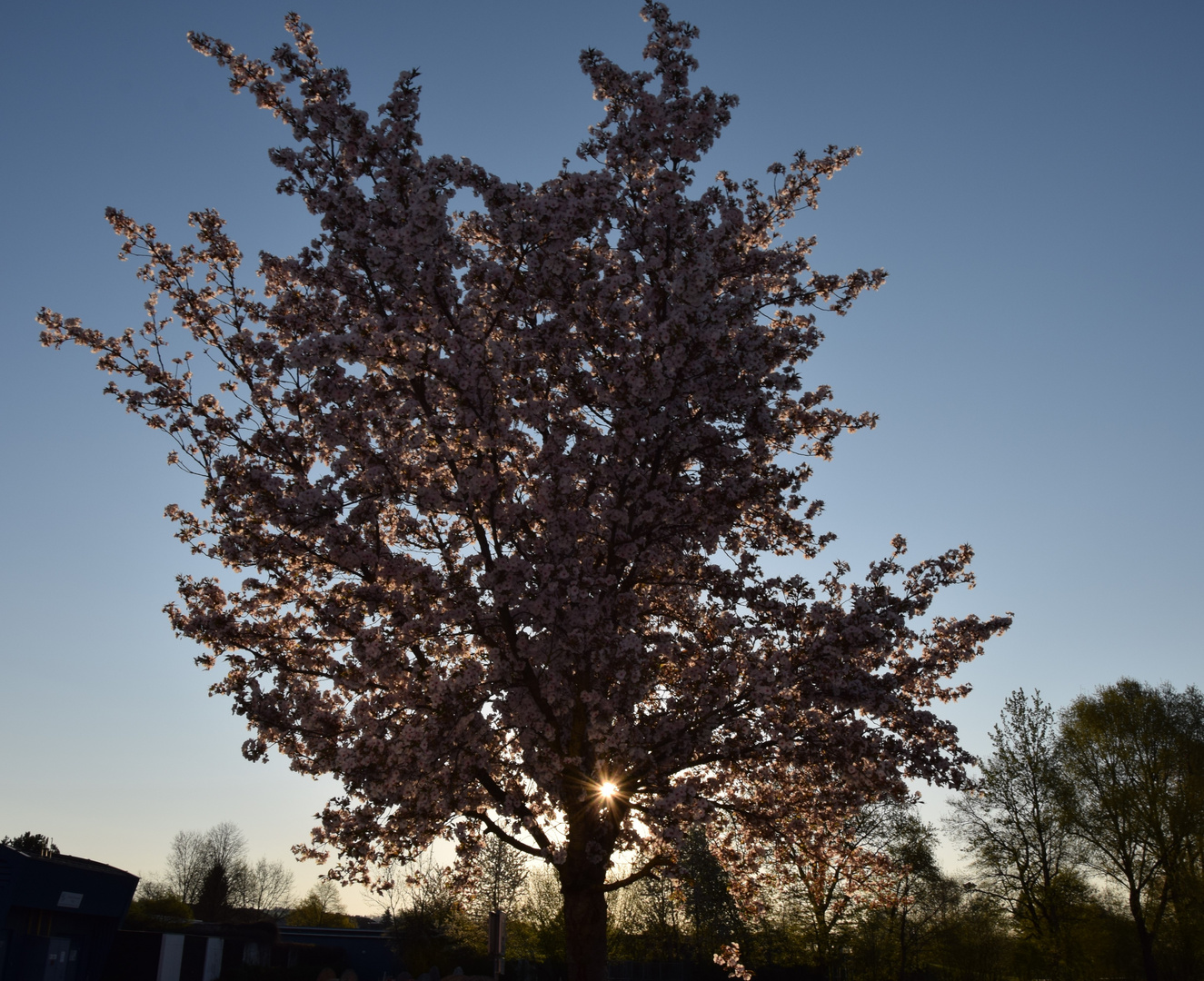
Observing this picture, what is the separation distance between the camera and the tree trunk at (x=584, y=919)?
14.0m

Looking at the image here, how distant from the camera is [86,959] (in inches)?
1446

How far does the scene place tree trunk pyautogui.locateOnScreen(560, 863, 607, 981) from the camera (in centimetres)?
1396

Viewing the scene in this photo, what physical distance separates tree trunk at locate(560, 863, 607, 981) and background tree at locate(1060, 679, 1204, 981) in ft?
96.1

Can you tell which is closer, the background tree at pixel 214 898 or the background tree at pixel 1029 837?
the background tree at pixel 1029 837

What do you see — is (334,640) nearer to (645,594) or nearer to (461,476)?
(461,476)

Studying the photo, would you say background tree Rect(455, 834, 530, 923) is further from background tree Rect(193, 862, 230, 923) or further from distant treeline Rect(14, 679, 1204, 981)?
background tree Rect(193, 862, 230, 923)

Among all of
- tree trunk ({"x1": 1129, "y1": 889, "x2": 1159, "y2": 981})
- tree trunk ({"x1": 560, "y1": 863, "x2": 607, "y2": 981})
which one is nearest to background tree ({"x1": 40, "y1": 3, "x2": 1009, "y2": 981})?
tree trunk ({"x1": 560, "y1": 863, "x2": 607, "y2": 981})

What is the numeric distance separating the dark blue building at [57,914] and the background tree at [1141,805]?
127 ft

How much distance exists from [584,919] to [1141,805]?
1245 inches

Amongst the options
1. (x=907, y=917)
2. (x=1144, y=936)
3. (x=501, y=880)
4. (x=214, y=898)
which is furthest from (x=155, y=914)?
(x=1144, y=936)

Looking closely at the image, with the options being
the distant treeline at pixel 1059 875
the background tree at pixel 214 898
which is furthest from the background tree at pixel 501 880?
the background tree at pixel 214 898

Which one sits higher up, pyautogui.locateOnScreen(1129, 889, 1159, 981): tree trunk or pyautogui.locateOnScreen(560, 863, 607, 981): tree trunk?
pyautogui.locateOnScreen(560, 863, 607, 981): tree trunk

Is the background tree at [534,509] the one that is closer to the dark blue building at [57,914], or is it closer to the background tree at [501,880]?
the dark blue building at [57,914]

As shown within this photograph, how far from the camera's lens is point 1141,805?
1430 inches
